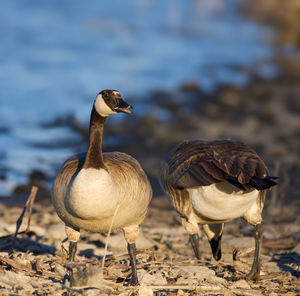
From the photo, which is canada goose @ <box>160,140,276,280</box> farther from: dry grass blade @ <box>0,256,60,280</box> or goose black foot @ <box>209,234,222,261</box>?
dry grass blade @ <box>0,256,60,280</box>

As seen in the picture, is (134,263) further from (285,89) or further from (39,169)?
(285,89)

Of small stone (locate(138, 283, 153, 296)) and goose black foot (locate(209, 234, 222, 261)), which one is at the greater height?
goose black foot (locate(209, 234, 222, 261))

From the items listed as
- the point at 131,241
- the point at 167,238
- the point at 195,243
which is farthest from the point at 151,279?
the point at 167,238

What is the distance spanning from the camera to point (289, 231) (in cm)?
648

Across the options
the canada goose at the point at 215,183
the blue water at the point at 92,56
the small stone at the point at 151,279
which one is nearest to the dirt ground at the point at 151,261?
the small stone at the point at 151,279

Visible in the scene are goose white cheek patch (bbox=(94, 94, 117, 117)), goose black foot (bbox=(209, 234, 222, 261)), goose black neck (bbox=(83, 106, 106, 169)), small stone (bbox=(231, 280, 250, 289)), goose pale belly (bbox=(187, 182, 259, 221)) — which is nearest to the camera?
goose black neck (bbox=(83, 106, 106, 169))

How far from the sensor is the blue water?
10.7 metres

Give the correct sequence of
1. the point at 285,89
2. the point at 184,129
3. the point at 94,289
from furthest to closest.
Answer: the point at 285,89 → the point at 184,129 → the point at 94,289

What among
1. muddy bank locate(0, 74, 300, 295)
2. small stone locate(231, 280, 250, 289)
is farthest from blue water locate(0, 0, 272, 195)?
small stone locate(231, 280, 250, 289)

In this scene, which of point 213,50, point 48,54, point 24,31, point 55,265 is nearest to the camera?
point 55,265

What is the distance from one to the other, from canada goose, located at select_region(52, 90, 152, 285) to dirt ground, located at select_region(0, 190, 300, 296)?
0.28 metres

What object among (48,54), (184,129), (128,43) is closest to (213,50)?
(128,43)

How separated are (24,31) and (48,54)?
3492 millimetres

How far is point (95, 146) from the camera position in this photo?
4465 mm
